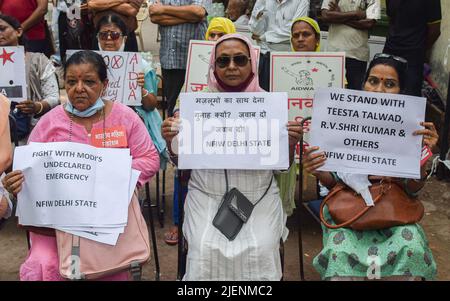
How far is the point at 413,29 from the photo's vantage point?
245 inches

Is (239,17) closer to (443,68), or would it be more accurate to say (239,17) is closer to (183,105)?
(443,68)

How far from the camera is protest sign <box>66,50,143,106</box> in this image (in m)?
4.50

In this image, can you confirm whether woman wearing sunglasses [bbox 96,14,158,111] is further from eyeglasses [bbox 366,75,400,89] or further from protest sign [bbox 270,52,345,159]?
eyeglasses [bbox 366,75,400,89]

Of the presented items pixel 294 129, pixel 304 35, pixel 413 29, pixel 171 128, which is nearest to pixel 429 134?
pixel 294 129

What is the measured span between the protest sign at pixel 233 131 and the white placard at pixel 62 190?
50cm

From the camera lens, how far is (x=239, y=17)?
9461mm

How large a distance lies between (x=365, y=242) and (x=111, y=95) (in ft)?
7.60

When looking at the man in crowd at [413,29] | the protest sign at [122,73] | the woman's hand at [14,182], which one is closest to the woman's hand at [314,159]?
the woman's hand at [14,182]

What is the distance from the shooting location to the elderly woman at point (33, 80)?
4605 millimetres

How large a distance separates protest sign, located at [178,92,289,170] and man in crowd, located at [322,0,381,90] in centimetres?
334

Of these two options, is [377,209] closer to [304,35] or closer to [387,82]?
[387,82]

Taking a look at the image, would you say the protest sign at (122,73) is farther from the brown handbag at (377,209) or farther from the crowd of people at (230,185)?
the brown handbag at (377,209)

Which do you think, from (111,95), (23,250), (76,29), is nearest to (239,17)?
(76,29)

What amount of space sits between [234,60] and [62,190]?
1.30 m
